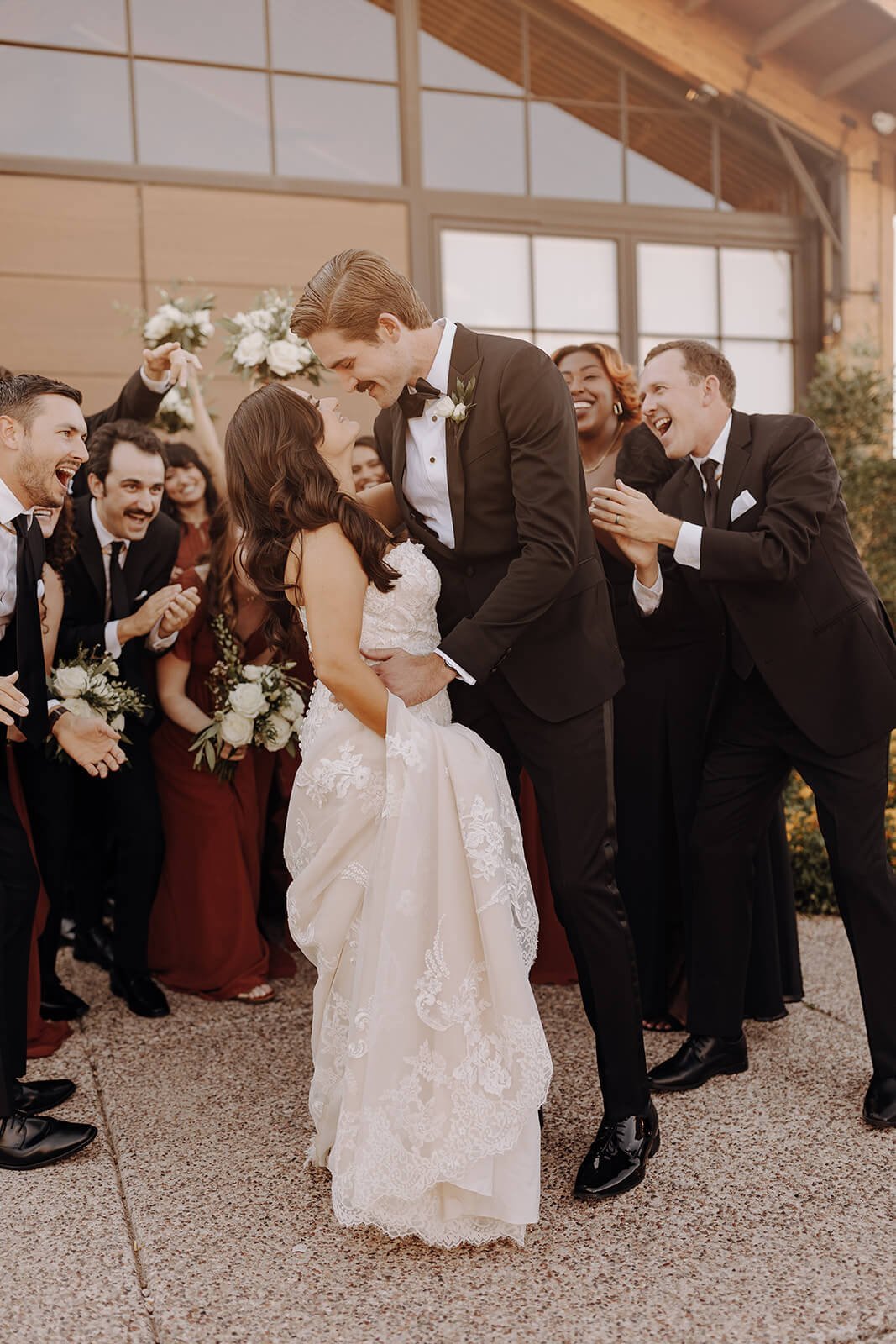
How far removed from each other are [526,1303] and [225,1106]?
1.21 meters

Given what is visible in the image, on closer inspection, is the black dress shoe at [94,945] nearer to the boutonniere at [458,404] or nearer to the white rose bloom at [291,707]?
the white rose bloom at [291,707]

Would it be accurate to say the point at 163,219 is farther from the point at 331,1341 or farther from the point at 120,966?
the point at 331,1341

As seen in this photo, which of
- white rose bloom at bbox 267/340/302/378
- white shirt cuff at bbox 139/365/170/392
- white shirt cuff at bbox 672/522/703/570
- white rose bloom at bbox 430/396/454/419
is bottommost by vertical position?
white shirt cuff at bbox 672/522/703/570

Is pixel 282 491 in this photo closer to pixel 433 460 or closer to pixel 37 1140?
pixel 433 460

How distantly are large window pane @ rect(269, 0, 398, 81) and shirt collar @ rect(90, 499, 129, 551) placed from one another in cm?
441

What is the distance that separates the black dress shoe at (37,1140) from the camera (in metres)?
2.82

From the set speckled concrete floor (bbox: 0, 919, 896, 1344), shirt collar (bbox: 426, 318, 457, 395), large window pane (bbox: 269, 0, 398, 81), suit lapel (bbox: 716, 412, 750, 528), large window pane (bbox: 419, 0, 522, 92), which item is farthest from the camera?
large window pane (bbox: 419, 0, 522, 92)

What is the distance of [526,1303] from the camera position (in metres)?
2.23

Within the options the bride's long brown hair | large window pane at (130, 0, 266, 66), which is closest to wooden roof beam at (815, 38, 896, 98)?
large window pane at (130, 0, 266, 66)

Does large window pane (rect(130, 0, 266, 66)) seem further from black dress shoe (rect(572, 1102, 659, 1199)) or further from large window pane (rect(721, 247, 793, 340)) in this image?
black dress shoe (rect(572, 1102, 659, 1199))

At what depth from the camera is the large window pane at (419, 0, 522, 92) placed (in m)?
7.49

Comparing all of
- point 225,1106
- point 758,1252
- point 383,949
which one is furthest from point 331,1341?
point 225,1106

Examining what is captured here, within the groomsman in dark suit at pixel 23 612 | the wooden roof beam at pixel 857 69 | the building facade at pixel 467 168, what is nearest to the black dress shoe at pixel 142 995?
the groomsman in dark suit at pixel 23 612

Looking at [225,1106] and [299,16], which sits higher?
[299,16]
